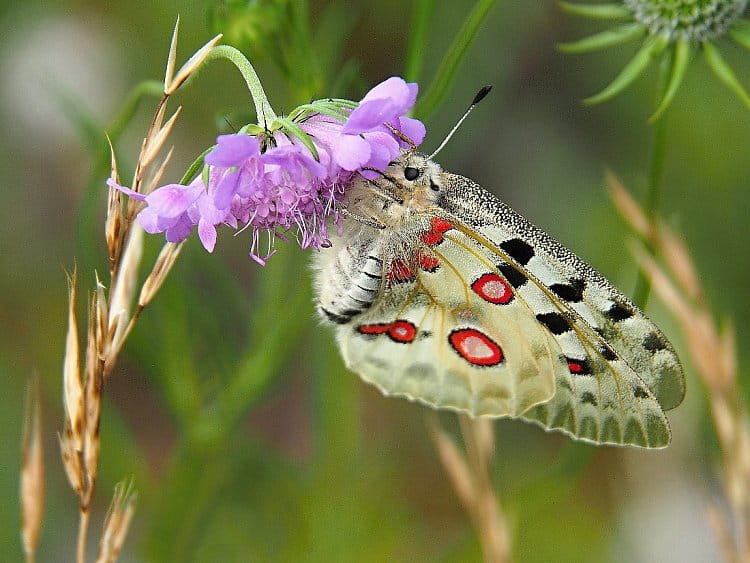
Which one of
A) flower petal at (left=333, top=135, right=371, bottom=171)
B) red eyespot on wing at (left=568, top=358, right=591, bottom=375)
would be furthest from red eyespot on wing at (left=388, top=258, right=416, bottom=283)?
flower petal at (left=333, top=135, right=371, bottom=171)

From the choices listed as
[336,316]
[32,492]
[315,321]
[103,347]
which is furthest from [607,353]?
[315,321]

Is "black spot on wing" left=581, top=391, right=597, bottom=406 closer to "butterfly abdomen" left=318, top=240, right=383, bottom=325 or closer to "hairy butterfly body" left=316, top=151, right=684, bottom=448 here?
"hairy butterfly body" left=316, top=151, right=684, bottom=448

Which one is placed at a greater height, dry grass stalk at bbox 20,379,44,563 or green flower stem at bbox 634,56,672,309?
green flower stem at bbox 634,56,672,309

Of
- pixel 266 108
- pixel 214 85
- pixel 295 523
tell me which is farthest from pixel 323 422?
pixel 214 85

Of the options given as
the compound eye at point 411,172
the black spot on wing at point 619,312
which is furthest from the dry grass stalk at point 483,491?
the compound eye at point 411,172

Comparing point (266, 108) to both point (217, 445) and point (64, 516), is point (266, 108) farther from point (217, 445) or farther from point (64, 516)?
point (64, 516)
